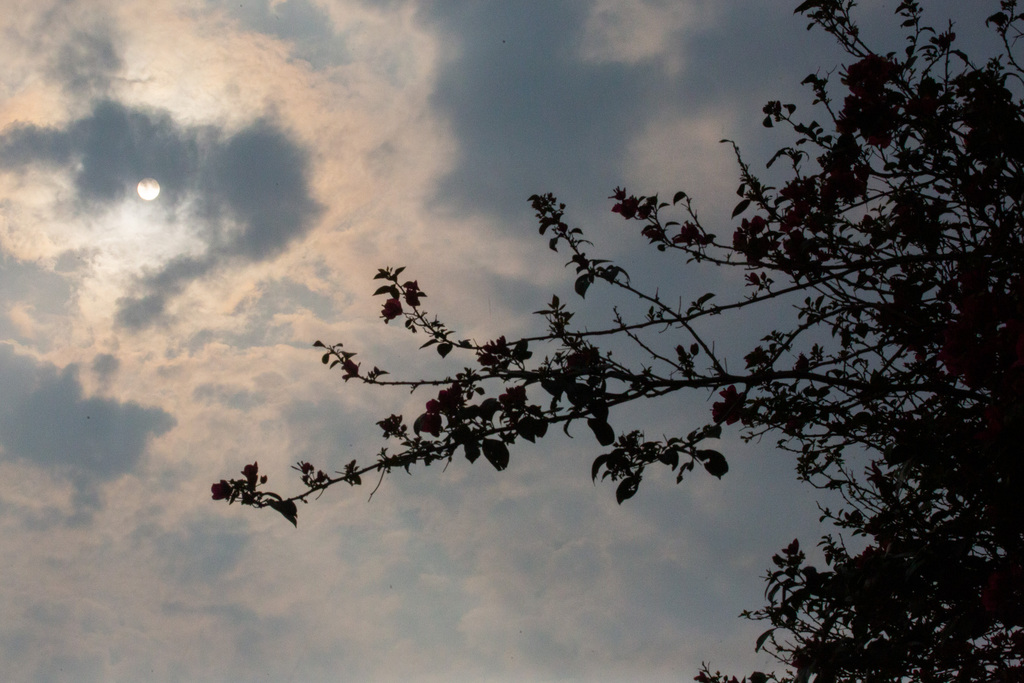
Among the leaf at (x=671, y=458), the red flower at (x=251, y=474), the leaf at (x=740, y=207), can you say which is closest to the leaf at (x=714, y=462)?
the leaf at (x=671, y=458)

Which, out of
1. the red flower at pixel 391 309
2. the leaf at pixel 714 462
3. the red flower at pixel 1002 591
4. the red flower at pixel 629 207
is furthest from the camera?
the red flower at pixel 629 207

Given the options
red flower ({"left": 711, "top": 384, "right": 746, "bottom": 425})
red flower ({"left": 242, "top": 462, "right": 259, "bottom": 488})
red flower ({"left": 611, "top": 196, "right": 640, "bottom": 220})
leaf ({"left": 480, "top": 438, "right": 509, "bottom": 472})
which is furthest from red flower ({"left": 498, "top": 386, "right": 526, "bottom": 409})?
red flower ({"left": 611, "top": 196, "right": 640, "bottom": 220})

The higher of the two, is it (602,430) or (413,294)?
(413,294)

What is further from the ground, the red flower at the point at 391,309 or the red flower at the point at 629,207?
the red flower at the point at 629,207

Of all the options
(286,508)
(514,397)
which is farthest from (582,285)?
(286,508)

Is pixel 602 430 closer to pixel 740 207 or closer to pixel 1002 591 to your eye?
pixel 1002 591

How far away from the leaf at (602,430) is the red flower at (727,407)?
474 millimetres

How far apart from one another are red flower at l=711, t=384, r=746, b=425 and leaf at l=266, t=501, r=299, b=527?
1735mm

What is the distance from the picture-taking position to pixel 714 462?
252cm

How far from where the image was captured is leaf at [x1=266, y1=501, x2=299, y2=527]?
264 cm

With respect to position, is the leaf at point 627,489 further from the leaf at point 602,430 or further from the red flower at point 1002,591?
the red flower at point 1002,591

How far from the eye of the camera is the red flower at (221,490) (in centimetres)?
273

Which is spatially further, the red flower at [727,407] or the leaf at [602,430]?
the red flower at [727,407]

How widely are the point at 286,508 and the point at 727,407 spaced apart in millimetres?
1843
